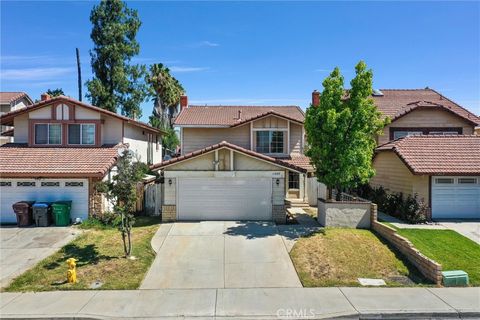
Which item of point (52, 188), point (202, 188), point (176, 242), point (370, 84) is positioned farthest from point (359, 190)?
point (52, 188)

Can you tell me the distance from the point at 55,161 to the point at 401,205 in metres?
17.3

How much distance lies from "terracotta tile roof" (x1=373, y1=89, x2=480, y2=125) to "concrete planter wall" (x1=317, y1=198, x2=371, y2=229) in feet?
31.3

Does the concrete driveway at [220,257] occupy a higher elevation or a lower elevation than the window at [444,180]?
lower

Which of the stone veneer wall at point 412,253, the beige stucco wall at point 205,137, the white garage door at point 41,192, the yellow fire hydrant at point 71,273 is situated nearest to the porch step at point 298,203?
the beige stucco wall at point 205,137

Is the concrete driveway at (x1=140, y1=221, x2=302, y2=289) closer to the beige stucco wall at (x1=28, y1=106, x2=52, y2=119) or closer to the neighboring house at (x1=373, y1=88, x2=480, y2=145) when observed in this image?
the beige stucco wall at (x1=28, y1=106, x2=52, y2=119)

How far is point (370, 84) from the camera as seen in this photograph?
14.5 m

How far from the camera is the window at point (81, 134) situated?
18.5 meters

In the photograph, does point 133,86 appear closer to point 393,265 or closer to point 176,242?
point 176,242

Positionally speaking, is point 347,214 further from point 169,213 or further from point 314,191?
point 169,213

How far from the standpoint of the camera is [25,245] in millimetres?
12883

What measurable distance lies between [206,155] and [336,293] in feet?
30.2

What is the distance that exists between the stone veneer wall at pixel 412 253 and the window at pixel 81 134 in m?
15.1

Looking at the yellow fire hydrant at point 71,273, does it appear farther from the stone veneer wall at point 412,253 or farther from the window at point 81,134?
the stone veneer wall at point 412,253

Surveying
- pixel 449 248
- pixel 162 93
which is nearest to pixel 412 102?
pixel 449 248
